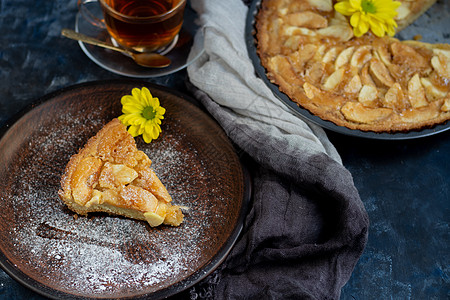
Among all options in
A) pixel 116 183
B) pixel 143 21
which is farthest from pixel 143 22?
pixel 116 183

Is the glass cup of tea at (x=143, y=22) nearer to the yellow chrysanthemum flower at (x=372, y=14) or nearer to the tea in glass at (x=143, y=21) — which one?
the tea in glass at (x=143, y=21)

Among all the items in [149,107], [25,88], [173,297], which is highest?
[149,107]

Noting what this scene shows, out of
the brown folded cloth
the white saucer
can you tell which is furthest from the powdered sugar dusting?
the white saucer

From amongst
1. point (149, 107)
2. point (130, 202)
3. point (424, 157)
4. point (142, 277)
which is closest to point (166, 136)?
point (149, 107)

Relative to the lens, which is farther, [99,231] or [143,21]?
[143,21]

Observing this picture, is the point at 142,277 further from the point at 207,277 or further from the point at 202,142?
the point at 202,142

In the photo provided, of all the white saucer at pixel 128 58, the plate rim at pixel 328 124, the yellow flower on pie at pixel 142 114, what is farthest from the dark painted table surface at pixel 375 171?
the yellow flower on pie at pixel 142 114

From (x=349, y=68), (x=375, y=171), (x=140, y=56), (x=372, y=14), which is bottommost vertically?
(x=375, y=171)

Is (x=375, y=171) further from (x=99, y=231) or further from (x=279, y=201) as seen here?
(x=99, y=231)
